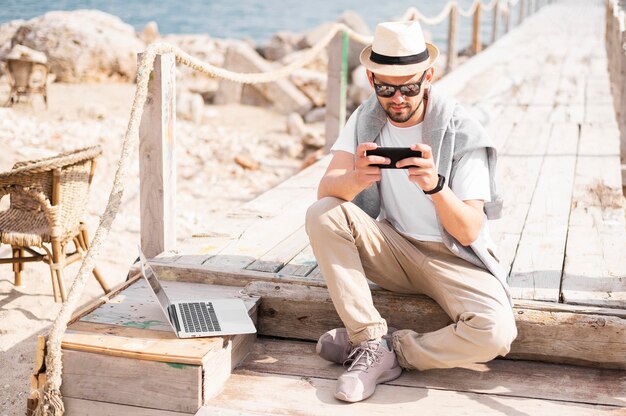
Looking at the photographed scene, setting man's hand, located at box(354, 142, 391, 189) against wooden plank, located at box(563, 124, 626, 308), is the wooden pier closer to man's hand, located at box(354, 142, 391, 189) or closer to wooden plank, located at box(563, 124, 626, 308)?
wooden plank, located at box(563, 124, 626, 308)

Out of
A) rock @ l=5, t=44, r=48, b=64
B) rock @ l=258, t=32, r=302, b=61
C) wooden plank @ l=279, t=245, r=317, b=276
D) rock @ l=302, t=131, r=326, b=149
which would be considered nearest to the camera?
wooden plank @ l=279, t=245, r=317, b=276

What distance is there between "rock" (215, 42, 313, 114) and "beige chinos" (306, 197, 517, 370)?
9849mm

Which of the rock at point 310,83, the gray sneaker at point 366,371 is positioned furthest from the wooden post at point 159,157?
the rock at point 310,83

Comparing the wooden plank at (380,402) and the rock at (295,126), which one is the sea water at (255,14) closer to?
the rock at (295,126)

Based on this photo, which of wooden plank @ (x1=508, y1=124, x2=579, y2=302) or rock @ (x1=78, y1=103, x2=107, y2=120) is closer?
wooden plank @ (x1=508, y1=124, x2=579, y2=302)

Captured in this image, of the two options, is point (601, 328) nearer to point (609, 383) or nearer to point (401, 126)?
point (609, 383)

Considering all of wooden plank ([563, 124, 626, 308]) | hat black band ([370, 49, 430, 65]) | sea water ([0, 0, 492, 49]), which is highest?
hat black band ([370, 49, 430, 65])

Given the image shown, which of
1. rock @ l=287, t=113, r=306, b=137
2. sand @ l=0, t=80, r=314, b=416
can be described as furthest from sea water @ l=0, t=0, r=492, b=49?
rock @ l=287, t=113, r=306, b=137

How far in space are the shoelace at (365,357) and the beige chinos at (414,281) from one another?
0.04 metres

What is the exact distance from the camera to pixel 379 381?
305 cm

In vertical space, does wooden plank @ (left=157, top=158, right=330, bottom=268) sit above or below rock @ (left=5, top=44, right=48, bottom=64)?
below

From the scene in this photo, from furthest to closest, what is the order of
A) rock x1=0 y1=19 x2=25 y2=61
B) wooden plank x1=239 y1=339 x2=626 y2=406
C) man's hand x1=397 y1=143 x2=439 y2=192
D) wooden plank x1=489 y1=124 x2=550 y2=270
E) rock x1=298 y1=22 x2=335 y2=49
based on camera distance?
rock x1=298 y1=22 x2=335 y2=49
rock x1=0 y1=19 x2=25 y2=61
wooden plank x1=489 y1=124 x2=550 y2=270
wooden plank x1=239 y1=339 x2=626 y2=406
man's hand x1=397 y1=143 x2=439 y2=192

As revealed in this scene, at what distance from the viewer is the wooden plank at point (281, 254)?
374 cm

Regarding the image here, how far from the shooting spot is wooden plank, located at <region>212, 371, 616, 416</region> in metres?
2.89
